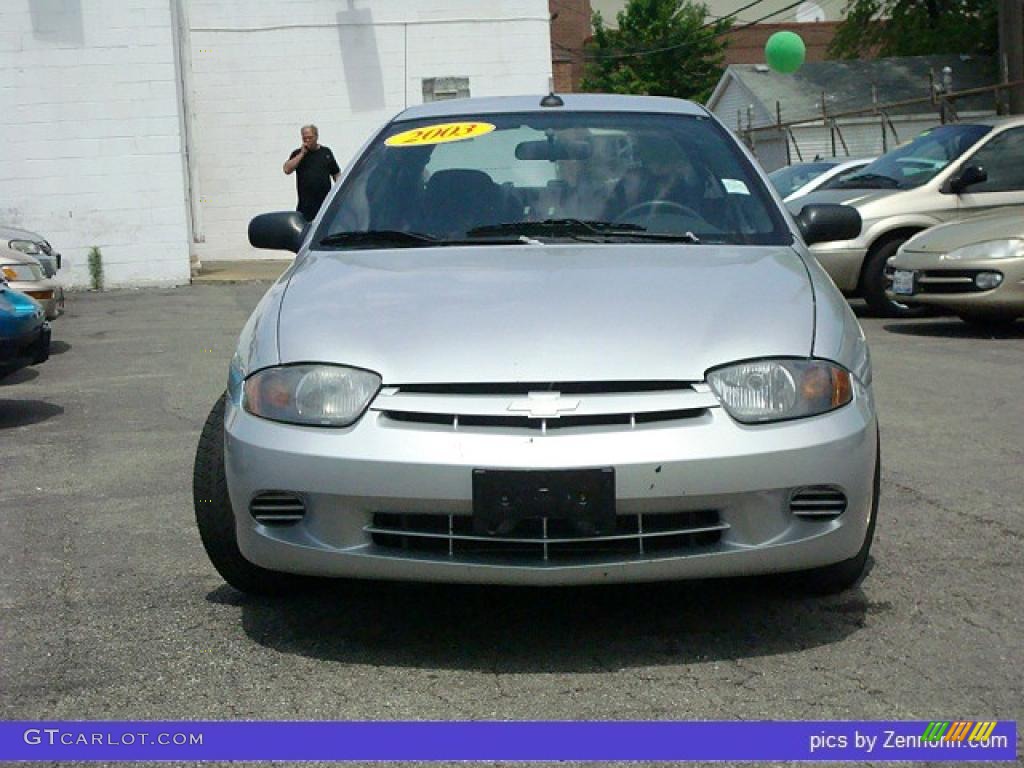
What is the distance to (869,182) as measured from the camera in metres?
14.2

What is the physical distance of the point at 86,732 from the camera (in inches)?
138

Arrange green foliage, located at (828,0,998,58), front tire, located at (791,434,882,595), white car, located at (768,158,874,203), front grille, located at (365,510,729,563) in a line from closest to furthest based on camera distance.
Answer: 1. front grille, located at (365,510,729,563)
2. front tire, located at (791,434,882,595)
3. white car, located at (768,158,874,203)
4. green foliage, located at (828,0,998,58)

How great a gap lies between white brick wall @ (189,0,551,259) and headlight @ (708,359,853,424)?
2028 centimetres

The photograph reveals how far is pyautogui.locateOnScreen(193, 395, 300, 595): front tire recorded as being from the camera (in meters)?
4.29

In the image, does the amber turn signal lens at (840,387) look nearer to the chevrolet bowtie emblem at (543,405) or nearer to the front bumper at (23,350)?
the chevrolet bowtie emblem at (543,405)

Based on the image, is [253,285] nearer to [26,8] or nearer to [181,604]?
[26,8]

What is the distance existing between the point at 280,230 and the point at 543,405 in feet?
6.78

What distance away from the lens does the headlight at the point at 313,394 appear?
3.83m

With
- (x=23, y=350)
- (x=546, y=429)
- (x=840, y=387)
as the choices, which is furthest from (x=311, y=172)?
(x=546, y=429)

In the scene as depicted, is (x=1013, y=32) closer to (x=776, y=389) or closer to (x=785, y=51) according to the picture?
(x=785, y=51)

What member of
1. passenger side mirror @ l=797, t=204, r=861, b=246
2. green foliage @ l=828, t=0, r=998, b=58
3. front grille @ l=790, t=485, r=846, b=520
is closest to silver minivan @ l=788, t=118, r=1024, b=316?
passenger side mirror @ l=797, t=204, r=861, b=246

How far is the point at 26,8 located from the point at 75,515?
14909 millimetres

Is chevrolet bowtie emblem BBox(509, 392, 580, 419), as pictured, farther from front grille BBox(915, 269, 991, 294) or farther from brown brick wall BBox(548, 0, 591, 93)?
brown brick wall BBox(548, 0, 591, 93)

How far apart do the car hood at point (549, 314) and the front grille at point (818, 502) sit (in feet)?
1.16
